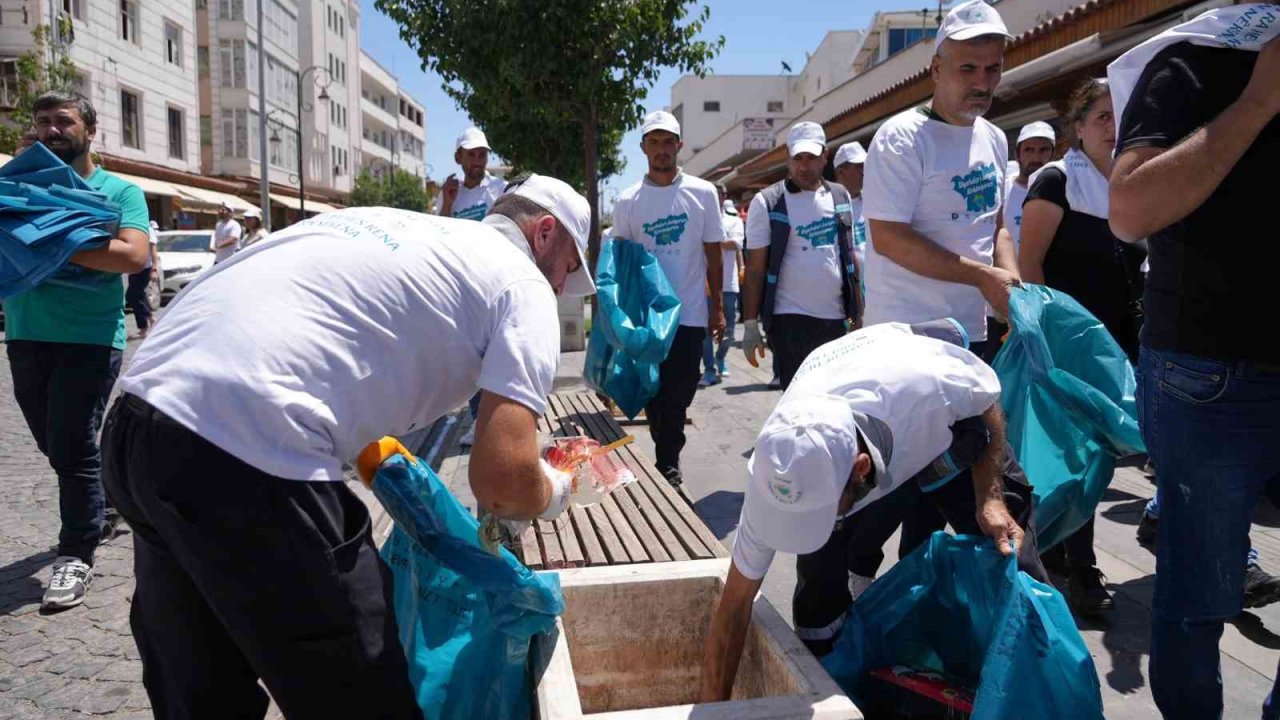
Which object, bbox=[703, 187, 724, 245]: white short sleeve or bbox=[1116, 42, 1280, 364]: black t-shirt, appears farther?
bbox=[703, 187, 724, 245]: white short sleeve

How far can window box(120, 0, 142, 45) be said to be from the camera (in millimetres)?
29953

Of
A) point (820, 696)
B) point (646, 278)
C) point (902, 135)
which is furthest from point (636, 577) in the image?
point (646, 278)

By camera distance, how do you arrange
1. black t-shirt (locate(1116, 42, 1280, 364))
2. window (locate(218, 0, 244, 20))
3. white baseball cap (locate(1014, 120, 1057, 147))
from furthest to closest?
1. window (locate(218, 0, 244, 20))
2. white baseball cap (locate(1014, 120, 1057, 147))
3. black t-shirt (locate(1116, 42, 1280, 364))

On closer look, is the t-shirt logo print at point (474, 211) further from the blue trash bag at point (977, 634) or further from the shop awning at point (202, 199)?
the shop awning at point (202, 199)

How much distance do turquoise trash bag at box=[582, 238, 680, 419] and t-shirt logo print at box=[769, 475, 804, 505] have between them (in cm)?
296

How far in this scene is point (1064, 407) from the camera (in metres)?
3.07

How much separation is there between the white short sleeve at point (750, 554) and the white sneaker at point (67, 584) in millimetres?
2816

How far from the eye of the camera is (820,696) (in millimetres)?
2104

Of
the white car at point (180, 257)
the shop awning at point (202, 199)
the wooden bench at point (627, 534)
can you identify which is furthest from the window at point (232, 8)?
the wooden bench at point (627, 534)

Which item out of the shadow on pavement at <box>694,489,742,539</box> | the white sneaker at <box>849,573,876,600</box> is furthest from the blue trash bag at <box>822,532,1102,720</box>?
the shadow on pavement at <box>694,489,742,539</box>

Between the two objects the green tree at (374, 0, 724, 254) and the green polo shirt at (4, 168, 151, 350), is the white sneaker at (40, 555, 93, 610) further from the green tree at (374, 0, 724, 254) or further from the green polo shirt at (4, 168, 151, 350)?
the green tree at (374, 0, 724, 254)

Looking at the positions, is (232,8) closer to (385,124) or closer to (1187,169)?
(385,124)

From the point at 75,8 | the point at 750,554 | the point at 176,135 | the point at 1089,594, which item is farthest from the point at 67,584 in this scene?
the point at 176,135

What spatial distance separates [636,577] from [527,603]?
2.08ft
